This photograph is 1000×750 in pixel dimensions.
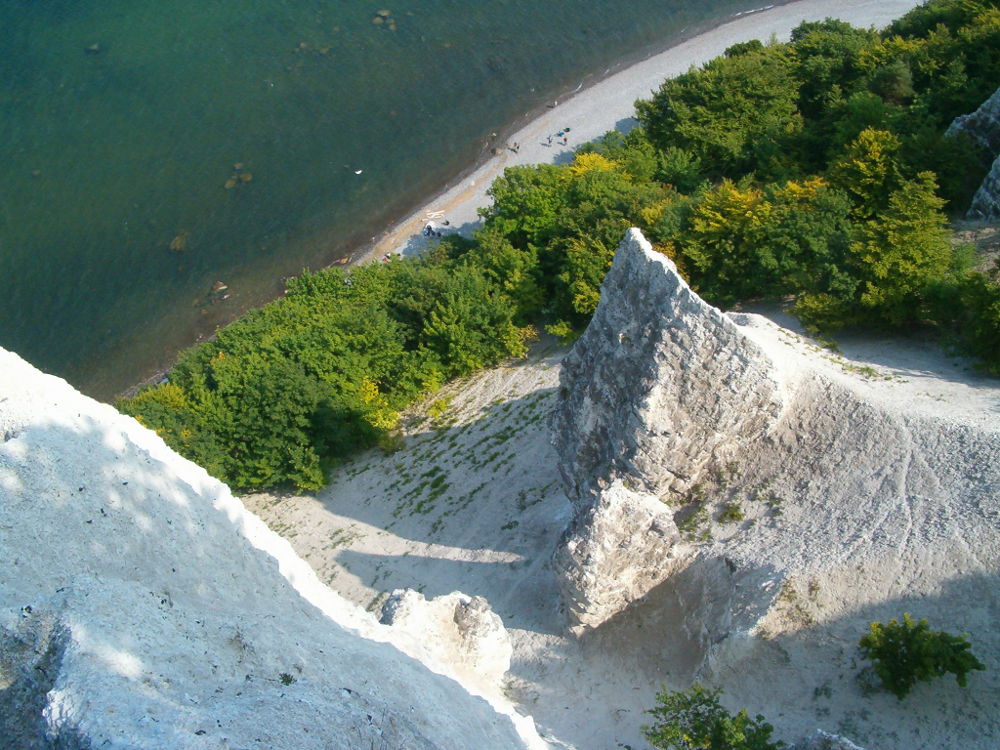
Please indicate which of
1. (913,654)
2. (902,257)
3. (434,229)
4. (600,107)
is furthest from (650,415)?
(600,107)

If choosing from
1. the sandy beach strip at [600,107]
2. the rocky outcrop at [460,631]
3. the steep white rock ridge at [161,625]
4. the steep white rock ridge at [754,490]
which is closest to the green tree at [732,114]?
the sandy beach strip at [600,107]

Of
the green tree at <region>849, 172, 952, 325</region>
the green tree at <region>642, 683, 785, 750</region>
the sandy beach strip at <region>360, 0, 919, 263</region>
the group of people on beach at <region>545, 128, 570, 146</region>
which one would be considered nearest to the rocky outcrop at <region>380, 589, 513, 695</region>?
the green tree at <region>642, 683, 785, 750</region>

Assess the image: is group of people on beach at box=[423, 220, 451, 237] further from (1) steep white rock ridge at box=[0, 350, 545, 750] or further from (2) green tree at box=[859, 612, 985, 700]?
(2) green tree at box=[859, 612, 985, 700]

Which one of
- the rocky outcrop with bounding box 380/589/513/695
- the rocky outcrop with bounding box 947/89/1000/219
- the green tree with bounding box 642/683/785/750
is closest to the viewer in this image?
the green tree with bounding box 642/683/785/750

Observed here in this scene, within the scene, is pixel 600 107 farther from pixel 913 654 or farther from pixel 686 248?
pixel 913 654

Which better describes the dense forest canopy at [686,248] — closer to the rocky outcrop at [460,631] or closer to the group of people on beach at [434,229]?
the group of people on beach at [434,229]

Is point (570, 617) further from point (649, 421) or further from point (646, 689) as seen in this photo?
point (649, 421)

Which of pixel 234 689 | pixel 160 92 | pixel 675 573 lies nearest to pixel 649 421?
pixel 675 573
